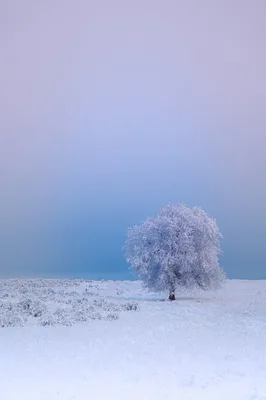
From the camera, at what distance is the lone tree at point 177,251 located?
32.6 meters

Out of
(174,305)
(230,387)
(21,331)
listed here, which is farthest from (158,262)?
(230,387)

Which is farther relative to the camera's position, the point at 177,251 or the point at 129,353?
the point at 177,251

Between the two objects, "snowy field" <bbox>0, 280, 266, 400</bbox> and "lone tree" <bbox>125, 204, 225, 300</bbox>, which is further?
"lone tree" <bbox>125, 204, 225, 300</bbox>

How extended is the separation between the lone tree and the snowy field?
5428mm

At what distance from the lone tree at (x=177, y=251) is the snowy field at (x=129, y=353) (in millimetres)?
5428

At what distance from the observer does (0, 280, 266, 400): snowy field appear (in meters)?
11.6

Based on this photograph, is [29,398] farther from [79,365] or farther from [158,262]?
[158,262]

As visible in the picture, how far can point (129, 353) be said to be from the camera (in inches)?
608

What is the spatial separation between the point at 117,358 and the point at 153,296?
23.6 m

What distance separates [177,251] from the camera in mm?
32781

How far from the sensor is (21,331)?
1961 centimetres

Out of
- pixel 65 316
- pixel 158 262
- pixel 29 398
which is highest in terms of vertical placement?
pixel 158 262

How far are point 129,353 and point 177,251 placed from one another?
57.8 feet

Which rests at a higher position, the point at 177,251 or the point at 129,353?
the point at 177,251
